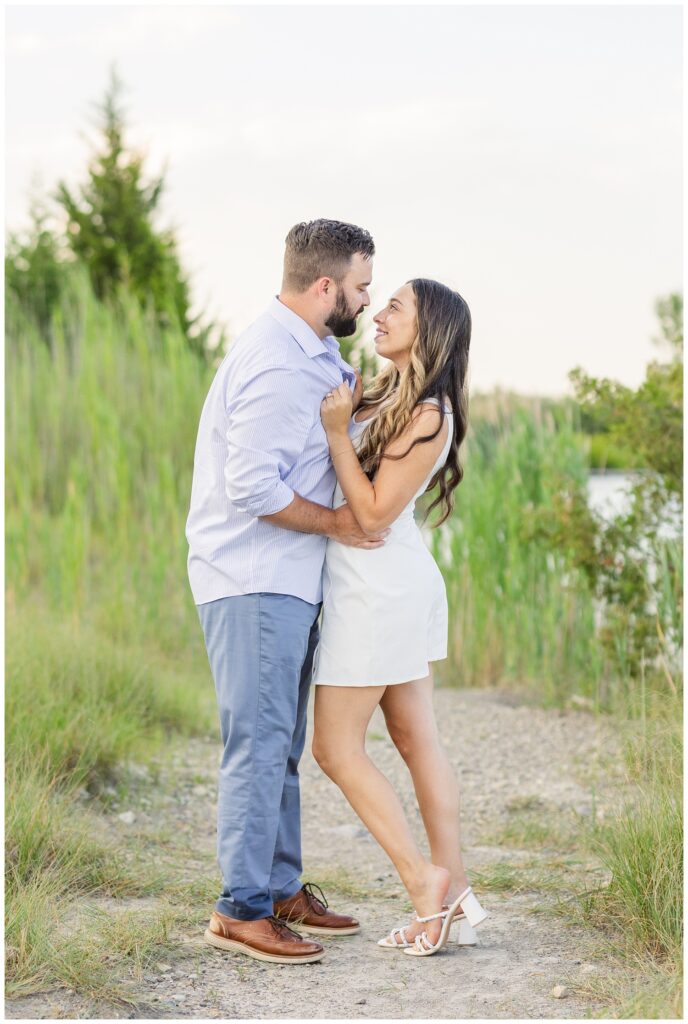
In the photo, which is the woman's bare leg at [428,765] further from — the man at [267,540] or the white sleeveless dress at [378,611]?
the man at [267,540]

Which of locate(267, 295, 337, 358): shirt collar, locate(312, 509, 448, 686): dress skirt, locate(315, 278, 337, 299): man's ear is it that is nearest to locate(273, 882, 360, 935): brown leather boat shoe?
locate(312, 509, 448, 686): dress skirt

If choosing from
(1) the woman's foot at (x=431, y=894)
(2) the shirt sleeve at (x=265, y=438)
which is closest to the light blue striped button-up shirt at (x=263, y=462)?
(2) the shirt sleeve at (x=265, y=438)

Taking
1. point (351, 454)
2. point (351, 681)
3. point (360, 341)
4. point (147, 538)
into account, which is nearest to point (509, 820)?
point (351, 681)

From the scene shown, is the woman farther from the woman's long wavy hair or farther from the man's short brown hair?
the man's short brown hair

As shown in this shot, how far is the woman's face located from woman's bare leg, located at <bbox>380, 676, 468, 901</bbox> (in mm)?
940

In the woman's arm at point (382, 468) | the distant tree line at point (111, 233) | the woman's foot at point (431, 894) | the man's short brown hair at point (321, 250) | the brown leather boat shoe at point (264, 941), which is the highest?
the distant tree line at point (111, 233)

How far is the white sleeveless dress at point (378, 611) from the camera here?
122 inches

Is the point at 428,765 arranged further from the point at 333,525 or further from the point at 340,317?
the point at 340,317

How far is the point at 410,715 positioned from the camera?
3238 mm

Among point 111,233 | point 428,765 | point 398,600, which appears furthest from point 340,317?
point 111,233

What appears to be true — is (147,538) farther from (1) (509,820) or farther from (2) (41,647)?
(1) (509,820)

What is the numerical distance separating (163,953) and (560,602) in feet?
14.2

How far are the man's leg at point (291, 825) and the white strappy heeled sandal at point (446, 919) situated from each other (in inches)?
16.6

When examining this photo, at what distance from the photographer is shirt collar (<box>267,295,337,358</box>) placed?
312 centimetres
